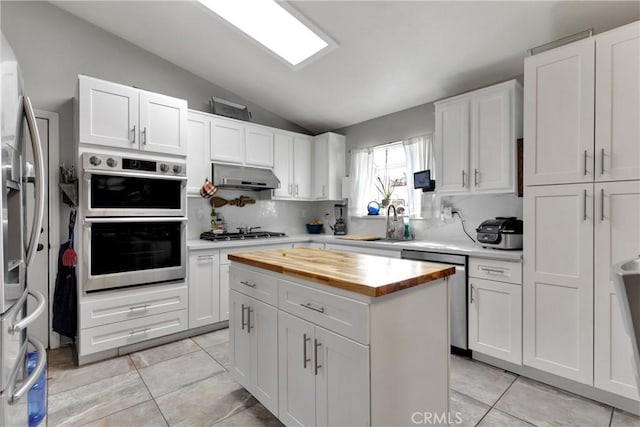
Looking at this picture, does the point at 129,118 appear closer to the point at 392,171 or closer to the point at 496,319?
the point at 392,171

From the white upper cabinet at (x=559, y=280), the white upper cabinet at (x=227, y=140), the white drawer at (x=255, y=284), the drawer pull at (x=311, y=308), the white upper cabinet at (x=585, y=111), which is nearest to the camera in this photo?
the drawer pull at (x=311, y=308)

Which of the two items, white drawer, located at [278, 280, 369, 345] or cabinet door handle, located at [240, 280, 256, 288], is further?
cabinet door handle, located at [240, 280, 256, 288]

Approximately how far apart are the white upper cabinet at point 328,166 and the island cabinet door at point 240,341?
8.14ft

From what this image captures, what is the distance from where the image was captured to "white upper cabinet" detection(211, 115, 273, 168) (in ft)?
11.5

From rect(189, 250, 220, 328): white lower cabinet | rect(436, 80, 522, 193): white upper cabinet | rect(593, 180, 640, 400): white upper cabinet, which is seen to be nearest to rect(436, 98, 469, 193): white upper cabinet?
rect(436, 80, 522, 193): white upper cabinet

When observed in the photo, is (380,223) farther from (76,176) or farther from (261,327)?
(76,176)

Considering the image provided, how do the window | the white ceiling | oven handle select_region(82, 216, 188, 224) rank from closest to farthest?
1. the white ceiling
2. oven handle select_region(82, 216, 188, 224)
3. the window

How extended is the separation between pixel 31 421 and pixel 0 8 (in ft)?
10.5

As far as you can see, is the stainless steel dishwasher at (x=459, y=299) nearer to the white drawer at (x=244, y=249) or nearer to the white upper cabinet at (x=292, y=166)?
the white drawer at (x=244, y=249)

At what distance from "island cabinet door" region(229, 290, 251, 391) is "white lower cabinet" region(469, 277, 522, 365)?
1.81 meters

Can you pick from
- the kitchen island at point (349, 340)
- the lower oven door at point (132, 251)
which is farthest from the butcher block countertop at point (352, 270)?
the lower oven door at point (132, 251)

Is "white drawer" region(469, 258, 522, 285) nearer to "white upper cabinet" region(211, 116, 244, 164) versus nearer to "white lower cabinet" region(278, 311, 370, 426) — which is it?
"white lower cabinet" region(278, 311, 370, 426)

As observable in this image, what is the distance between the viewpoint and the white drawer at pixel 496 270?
2.27 metres

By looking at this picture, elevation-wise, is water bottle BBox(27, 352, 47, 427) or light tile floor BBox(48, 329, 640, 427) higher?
water bottle BBox(27, 352, 47, 427)
